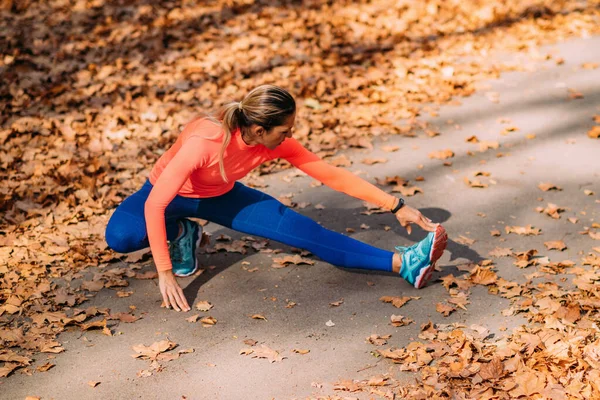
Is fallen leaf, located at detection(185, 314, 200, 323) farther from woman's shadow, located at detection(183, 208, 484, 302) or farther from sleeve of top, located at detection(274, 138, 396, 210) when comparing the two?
sleeve of top, located at detection(274, 138, 396, 210)

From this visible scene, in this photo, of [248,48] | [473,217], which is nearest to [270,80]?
[248,48]

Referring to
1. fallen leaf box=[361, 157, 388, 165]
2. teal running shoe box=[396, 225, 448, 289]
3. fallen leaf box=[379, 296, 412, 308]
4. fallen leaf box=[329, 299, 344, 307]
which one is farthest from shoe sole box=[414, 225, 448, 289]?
fallen leaf box=[361, 157, 388, 165]

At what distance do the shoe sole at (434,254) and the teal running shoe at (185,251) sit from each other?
153cm

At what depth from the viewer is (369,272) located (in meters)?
4.56

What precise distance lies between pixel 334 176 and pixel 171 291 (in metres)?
1.27

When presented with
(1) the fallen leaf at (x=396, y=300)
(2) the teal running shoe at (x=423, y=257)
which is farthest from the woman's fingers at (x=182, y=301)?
(2) the teal running shoe at (x=423, y=257)

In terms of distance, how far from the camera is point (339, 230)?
517cm

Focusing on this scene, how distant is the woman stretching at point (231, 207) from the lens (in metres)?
3.83

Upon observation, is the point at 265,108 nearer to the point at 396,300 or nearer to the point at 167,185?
the point at 167,185

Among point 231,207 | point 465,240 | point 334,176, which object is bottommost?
point 465,240

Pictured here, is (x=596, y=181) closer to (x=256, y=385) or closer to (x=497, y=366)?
(x=497, y=366)

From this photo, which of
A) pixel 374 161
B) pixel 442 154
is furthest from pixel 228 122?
pixel 442 154

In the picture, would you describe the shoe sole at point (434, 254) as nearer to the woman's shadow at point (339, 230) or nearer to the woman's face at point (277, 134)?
the woman's shadow at point (339, 230)

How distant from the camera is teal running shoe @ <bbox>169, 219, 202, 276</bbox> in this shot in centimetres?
449
